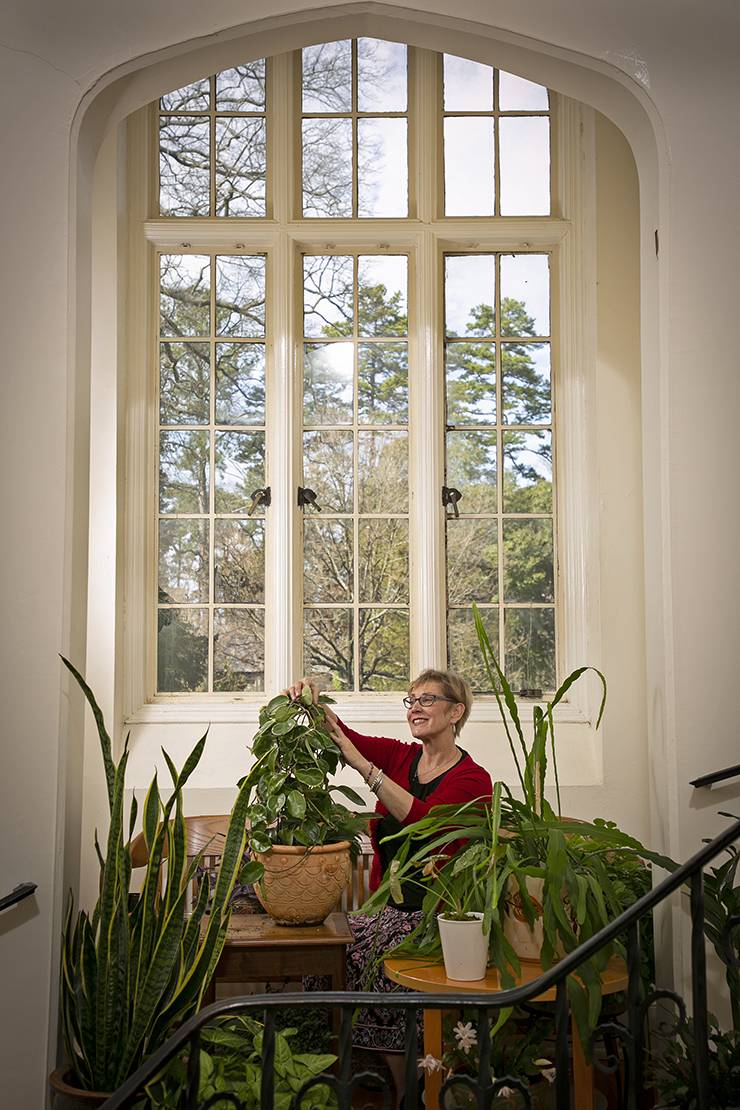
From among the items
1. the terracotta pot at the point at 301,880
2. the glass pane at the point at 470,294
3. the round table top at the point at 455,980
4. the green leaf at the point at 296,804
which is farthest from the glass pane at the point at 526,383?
the round table top at the point at 455,980

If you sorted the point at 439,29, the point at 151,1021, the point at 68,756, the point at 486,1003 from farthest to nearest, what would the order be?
the point at 439,29
the point at 68,756
the point at 151,1021
the point at 486,1003

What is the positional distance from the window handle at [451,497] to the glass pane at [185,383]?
1101 millimetres

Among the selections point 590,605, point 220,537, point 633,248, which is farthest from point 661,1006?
point 633,248

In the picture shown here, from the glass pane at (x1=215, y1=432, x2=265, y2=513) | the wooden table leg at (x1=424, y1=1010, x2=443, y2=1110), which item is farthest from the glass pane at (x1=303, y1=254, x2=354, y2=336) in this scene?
the wooden table leg at (x1=424, y1=1010, x2=443, y2=1110)

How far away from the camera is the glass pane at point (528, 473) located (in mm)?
5000

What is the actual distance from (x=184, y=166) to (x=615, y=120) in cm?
212

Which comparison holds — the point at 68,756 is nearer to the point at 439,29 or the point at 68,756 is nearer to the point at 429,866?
the point at 429,866

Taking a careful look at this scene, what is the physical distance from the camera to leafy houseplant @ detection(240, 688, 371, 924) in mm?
3018

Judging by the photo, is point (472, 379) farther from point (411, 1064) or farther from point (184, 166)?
point (411, 1064)

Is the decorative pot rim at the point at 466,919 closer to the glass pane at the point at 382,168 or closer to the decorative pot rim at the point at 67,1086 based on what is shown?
the decorative pot rim at the point at 67,1086

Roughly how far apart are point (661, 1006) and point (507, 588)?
2037 mm

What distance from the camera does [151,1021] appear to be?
277 cm

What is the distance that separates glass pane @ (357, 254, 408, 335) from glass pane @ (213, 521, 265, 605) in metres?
1.03

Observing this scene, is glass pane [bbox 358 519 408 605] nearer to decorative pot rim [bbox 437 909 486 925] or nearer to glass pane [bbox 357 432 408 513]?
glass pane [bbox 357 432 408 513]
